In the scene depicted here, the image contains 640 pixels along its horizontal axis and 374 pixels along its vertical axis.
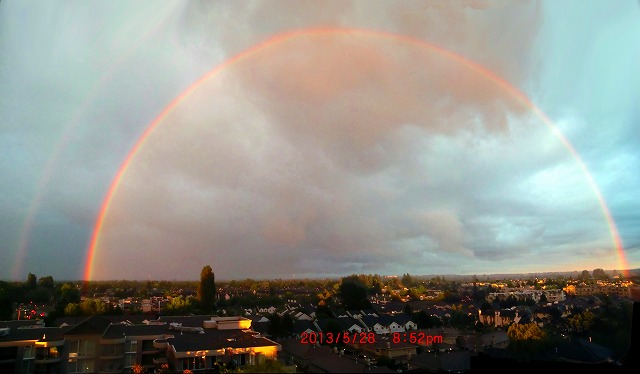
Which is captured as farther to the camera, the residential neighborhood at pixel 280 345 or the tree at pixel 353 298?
the tree at pixel 353 298

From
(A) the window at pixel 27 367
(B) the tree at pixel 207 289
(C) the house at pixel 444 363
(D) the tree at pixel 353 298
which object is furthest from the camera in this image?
(D) the tree at pixel 353 298

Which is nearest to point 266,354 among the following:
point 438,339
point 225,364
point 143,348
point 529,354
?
point 225,364

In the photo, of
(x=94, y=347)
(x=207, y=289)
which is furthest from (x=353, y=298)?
(x=94, y=347)

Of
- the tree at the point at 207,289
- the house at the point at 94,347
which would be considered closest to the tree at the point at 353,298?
the tree at the point at 207,289

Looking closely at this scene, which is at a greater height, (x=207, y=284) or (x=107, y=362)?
(x=207, y=284)

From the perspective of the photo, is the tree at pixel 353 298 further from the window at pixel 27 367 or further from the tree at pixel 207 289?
the window at pixel 27 367

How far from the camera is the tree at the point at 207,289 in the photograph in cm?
4356

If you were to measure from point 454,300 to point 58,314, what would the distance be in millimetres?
53858

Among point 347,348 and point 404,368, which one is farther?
point 347,348

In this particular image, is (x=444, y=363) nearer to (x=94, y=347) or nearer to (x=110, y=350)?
(x=110, y=350)

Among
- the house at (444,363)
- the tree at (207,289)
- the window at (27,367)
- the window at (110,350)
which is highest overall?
the tree at (207,289)

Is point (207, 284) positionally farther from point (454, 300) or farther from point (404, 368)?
point (454, 300)

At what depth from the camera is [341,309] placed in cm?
4900

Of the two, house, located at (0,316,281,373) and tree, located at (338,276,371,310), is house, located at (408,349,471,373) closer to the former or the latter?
house, located at (0,316,281,373)
